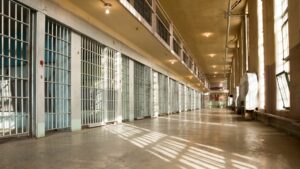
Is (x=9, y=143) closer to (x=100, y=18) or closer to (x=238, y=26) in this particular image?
(x=100, y=18)

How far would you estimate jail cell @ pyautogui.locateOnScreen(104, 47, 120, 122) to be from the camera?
15211 millimetres

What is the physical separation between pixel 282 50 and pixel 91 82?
25.6 feet

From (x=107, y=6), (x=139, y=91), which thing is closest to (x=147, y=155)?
(x=107, y=6)

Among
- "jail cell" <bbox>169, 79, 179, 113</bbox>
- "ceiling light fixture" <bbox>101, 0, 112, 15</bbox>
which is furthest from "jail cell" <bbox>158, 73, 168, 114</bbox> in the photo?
"ceiling light fixture" <bbox>101, 0, 112, 15</bbox>

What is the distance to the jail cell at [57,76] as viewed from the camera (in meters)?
10.7

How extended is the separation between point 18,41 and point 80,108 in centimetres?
410

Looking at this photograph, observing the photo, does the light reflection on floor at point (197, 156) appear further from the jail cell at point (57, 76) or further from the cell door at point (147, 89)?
the cell door at point (147, 89)

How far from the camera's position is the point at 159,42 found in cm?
1905

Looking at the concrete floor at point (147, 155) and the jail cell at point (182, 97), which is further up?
the jail cell at point (182, 97)

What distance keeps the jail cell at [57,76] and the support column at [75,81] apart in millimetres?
157

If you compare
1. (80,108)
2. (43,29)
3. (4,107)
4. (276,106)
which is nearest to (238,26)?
(276,106)

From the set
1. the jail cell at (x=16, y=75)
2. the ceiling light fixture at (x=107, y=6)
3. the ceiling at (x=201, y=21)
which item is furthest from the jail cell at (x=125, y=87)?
the jail cell at (x=16, y=75)

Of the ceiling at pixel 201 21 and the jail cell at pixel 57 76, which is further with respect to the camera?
the ceiling at pixel 201 21

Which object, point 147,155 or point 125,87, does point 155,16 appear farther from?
point 147,155
